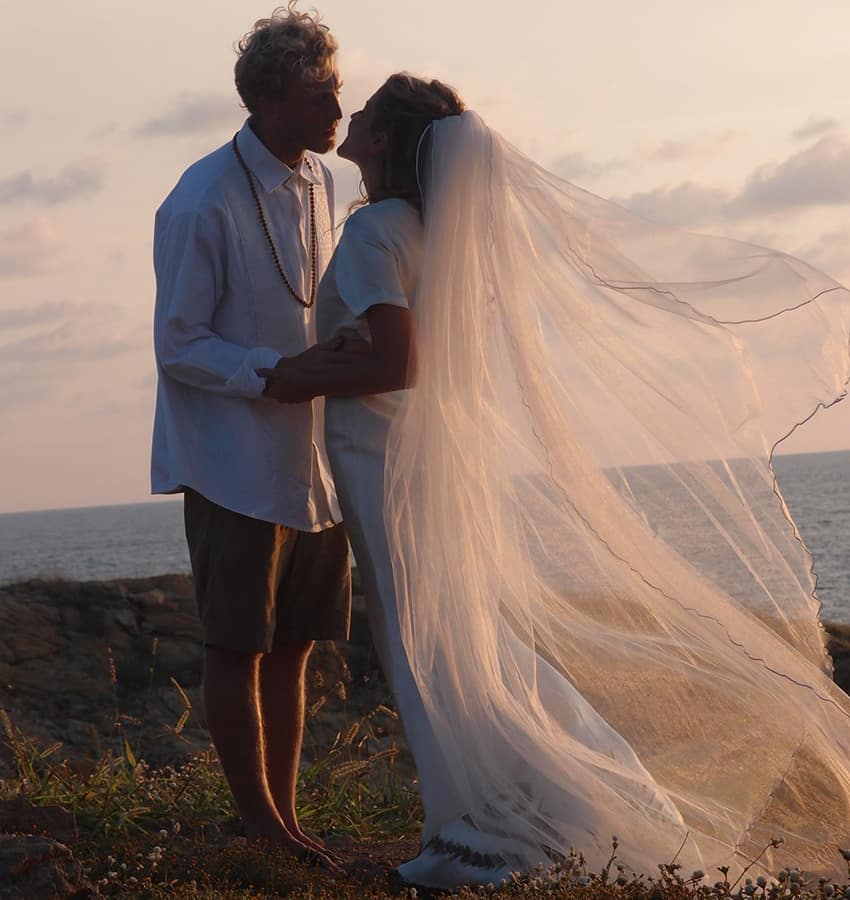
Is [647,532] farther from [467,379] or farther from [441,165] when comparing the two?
[441,165]

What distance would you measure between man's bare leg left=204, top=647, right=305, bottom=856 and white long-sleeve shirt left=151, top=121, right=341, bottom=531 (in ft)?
1.69

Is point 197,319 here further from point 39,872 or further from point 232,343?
point 39,872

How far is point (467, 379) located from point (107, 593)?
6.56 meters

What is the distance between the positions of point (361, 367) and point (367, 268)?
1.01 ft

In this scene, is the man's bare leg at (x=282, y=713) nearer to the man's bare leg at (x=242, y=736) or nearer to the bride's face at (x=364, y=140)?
the man's bare leg at (x=242, y=736)

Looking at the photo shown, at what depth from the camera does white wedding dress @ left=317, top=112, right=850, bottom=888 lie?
13.2 feet

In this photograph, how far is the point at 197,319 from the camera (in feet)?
14.1

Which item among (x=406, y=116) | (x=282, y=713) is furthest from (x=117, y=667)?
(x=406, y=116)

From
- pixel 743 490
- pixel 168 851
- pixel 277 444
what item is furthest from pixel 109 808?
pixel 743 490

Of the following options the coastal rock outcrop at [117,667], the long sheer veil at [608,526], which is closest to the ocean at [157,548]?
the coastal rock outcrop at [117,667]

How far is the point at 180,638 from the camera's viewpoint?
32.3 ft

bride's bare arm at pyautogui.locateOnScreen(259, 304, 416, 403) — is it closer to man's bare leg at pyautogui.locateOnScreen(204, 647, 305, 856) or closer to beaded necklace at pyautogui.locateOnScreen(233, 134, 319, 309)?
beaded necklace at pyautogui.locateOnScreen(233, 134, 319, 309)

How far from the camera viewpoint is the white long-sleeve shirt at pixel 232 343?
429 centimetres

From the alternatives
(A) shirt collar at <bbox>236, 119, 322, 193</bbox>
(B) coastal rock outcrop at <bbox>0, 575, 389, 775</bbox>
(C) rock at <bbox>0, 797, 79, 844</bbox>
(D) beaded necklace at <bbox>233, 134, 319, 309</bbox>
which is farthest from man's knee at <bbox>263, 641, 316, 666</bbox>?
(B) coastal rock outcrop at <bbox>0, 575, 389, 775</bbox>
